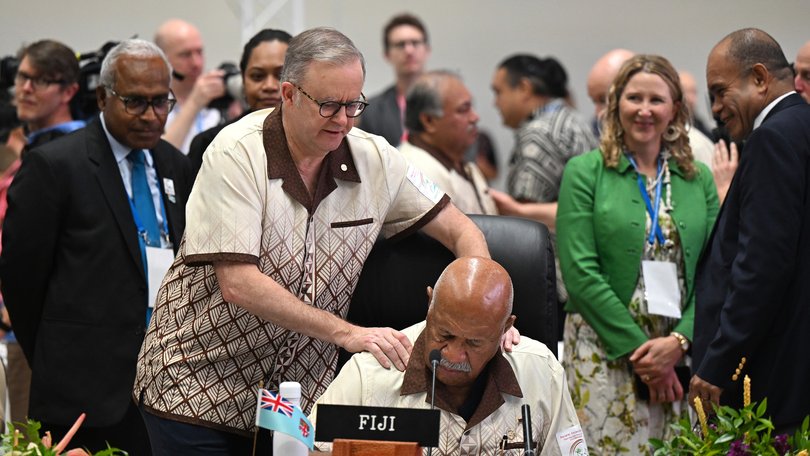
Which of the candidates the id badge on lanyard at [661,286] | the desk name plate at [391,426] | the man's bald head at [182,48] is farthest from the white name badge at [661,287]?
the man's bald head at [182,48]

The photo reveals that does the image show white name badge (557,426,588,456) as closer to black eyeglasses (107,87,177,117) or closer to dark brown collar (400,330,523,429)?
dark brown collar (400,330,523,429)

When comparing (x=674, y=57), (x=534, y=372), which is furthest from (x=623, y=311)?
(x=674, y=57)

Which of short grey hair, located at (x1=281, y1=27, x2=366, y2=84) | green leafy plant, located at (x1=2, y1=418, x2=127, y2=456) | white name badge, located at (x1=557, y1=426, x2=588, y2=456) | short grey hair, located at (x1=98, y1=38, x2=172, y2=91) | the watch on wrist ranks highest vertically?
short grey hair, located at (x1=281, y1=27, x2=366, y2=84)

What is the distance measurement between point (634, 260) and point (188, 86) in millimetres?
2713

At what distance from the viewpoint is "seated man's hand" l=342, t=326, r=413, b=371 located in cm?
278

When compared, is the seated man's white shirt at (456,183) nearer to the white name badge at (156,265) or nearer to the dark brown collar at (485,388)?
the white name badge at (156,265)

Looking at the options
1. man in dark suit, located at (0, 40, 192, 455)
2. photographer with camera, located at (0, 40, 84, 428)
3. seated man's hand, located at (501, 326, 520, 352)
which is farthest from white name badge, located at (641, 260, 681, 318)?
photographer with camera, located at (0, 40, 84, 428)

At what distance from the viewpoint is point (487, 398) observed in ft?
9.00

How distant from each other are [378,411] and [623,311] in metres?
1.70

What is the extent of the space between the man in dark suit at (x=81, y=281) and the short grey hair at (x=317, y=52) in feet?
2.99

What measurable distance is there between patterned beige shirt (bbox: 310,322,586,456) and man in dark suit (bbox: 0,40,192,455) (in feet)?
3.40

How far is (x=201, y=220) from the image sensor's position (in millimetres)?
2865

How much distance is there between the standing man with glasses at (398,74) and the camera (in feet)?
20.9

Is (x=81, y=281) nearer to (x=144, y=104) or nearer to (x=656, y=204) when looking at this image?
(x=144, y=104)
